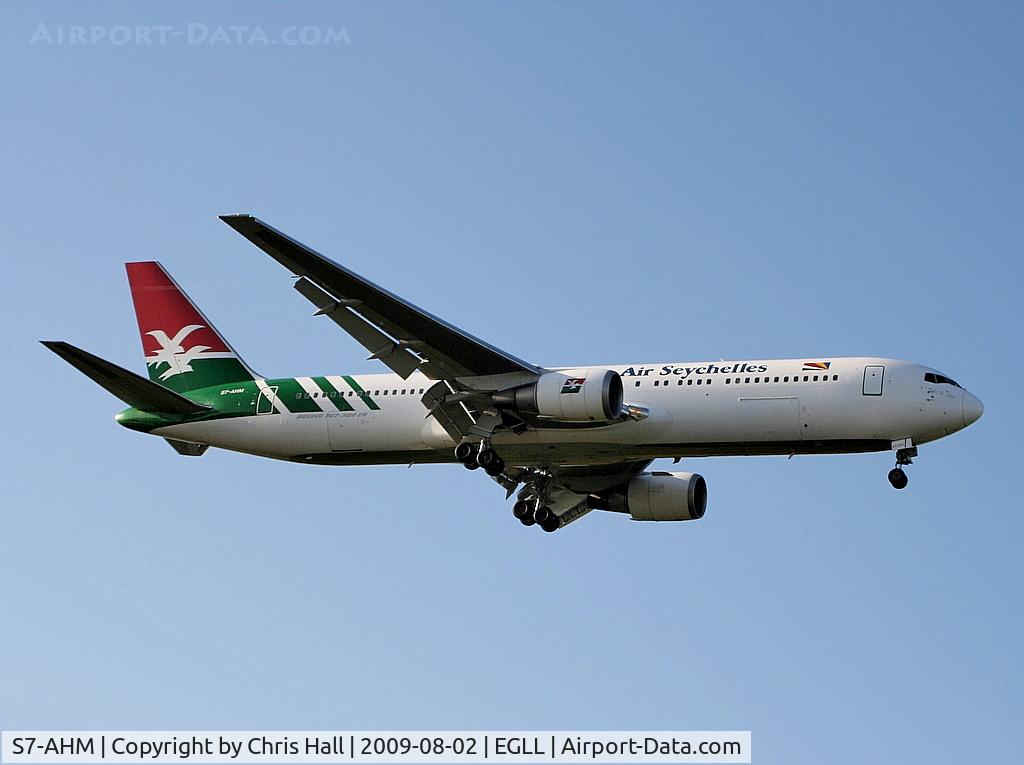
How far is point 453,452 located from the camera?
44875mm

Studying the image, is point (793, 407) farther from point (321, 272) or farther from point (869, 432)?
point (321, 272)

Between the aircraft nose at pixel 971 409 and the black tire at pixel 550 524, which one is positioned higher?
the aircraft nose at pixel 971 409

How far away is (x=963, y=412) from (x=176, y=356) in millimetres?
22718

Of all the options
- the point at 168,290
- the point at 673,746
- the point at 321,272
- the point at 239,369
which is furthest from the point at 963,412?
the point at 168,290

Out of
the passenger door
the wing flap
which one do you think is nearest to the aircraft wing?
the wing flap

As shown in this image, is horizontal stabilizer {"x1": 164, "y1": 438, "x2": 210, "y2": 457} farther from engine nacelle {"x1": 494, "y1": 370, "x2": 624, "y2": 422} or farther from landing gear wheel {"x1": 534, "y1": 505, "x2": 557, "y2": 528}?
engine nacelle {"x1": 494, "y1": 370, "x2": 624, "y2": 422}

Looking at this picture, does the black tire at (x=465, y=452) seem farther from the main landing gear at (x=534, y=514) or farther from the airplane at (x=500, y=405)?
the main landing gear at (x=534, y=514)

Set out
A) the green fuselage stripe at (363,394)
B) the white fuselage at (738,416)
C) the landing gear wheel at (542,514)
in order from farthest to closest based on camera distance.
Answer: the landing gear wheel at (542,514)
the green fuselage stripe at (363,394)
the white fuselage at (738,416)

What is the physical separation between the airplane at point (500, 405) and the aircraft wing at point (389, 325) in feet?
0.15

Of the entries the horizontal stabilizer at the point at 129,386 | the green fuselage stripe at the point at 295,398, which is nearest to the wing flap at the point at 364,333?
the green fuselage stripe at the point at 295,398

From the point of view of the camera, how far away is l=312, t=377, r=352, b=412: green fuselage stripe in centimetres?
4566

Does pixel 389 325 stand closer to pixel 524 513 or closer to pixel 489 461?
pixel 489 461

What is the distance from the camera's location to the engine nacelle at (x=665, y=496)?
4856 centimetres

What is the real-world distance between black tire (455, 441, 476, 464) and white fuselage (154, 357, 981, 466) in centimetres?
77
